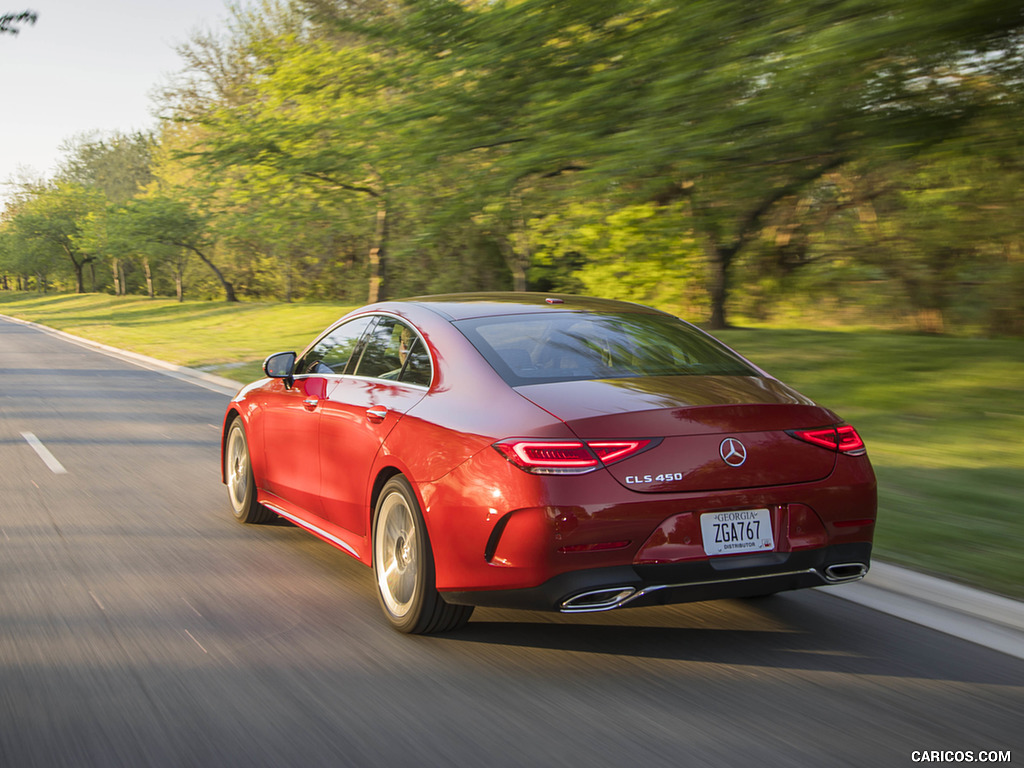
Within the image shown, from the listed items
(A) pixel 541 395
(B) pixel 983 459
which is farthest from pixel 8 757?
(B) pixel 983 459

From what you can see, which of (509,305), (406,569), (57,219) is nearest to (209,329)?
(509,305)

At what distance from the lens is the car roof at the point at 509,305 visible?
5078 millimetres

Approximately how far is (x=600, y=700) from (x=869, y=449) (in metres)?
5.72

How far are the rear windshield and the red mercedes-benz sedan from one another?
0.5 inches

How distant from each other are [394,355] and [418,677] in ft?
5.84

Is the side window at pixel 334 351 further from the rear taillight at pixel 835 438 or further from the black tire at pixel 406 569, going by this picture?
the rear taillight at pixel 835 438

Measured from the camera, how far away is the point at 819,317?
1775 centimetres

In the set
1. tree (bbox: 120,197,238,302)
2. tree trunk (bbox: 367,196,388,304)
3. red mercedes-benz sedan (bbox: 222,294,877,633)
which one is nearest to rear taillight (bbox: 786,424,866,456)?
red mercedes-benz sedan (bbox: 222,294,877,633)

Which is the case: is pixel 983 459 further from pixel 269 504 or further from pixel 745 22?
pixel 269 504

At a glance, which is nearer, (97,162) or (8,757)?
(8,757)

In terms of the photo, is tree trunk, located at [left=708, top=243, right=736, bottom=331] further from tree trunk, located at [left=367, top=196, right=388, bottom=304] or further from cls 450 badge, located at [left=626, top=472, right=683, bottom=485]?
cls 450 badge, located at [left=626, top=472, right=683, bottom=485]

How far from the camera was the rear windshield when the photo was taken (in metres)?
4.46

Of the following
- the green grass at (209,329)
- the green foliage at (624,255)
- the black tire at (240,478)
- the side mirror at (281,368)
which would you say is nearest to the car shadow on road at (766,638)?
the side mirror at (281,368)

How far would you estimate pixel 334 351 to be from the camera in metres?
5.98
